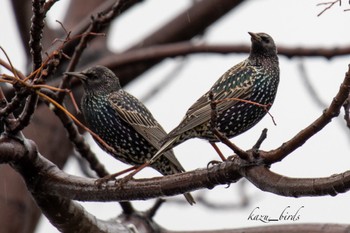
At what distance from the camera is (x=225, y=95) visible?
646 centimetres

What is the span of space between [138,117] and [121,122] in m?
0.14

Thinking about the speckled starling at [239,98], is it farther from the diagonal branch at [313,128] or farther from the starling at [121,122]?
the diagonal branch at [313,128]

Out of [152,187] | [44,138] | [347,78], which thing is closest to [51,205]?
[152,187]

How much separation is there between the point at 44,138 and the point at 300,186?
5.29 meters

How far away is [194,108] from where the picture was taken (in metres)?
6.32

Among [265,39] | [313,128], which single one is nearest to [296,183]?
[313,128]

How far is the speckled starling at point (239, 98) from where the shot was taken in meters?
6.15

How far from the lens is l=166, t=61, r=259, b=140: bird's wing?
6.14 m

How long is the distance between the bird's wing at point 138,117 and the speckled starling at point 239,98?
2.09 ft

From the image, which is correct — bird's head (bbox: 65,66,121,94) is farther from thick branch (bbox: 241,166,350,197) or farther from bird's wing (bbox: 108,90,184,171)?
thick branch (bbox: 241,166,350,197)

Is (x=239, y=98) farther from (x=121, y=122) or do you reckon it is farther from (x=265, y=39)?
(x=121, y=122)

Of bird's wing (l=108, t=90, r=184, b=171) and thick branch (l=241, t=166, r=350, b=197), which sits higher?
thick branch (l=241, t=166, r=350, b=197)

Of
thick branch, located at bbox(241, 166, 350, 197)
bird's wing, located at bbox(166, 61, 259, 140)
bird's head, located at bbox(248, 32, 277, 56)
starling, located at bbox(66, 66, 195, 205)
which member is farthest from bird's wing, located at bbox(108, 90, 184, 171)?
thick branch, located at bbox(241, 166, 350, 197)

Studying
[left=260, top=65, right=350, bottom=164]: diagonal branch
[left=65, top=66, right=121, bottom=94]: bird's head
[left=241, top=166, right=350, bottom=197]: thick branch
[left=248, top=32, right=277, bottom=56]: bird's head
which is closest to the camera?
[left=260, top=65, right=350, bottom=164]: diagonal branch
